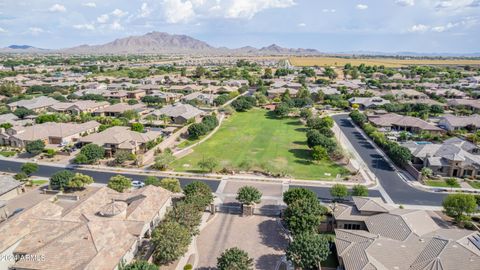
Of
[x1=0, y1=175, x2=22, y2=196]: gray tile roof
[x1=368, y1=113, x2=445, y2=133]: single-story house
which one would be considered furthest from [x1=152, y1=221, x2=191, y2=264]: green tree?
[x1=368, y1=113, x2=445, y2=133]: single-story house

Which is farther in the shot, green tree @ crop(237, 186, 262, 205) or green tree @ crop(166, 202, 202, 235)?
green tree @ crop(237, 186, 262, 205)

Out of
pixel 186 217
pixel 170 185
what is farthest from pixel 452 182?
pixel 170 185

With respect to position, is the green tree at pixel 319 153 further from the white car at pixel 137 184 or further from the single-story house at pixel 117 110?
the single-story house at pixel 117 110

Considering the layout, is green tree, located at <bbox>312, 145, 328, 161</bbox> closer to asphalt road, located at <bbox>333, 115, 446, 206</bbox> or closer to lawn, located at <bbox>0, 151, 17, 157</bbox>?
asphalt road, located at <bbox>333, 115, 446, 206</bbox>

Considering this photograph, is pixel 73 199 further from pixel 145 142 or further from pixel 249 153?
pixel 249 153

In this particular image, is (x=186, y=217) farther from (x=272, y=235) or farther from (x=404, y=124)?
(x=404, y=124)

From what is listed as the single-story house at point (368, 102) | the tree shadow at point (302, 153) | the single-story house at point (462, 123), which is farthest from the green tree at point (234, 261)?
the single-story house at point (368, 102)
